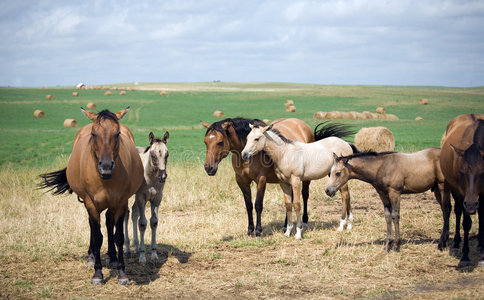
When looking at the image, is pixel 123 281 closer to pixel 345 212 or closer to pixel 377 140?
pixel 345 212

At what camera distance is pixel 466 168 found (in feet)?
22.5

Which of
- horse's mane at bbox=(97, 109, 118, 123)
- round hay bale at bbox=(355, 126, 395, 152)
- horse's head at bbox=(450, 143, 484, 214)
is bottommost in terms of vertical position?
round hay bale at bbox=(355, 126, 395, 152)

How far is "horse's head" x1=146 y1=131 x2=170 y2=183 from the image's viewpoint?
7.78 m

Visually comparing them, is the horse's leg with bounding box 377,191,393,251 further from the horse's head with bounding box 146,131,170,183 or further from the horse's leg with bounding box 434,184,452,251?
the horse's head with bounding box 146,131,170,183

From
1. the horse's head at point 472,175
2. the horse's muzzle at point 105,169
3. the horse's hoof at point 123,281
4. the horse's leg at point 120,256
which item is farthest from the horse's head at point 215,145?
the horse's head at point 472,175

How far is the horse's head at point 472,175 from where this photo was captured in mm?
6746

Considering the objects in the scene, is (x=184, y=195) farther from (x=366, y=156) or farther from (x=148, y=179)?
(x=366, y=156)

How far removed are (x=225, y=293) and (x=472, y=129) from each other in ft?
15.6

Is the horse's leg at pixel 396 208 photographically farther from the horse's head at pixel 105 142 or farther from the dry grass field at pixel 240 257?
the horse's head at pixel 105 142

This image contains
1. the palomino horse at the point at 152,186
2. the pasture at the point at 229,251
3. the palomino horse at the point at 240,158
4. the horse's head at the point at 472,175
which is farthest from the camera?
the palomino horse at the point at 240,158

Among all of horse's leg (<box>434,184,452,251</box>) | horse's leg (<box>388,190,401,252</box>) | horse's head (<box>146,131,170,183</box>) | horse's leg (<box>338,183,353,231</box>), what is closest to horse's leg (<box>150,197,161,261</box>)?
horse's head (<box>146,131,170,183</box>)

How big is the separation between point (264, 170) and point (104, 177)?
414 centimetres

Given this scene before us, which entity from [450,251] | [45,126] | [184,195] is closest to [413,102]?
[45,126]

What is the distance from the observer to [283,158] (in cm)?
970
